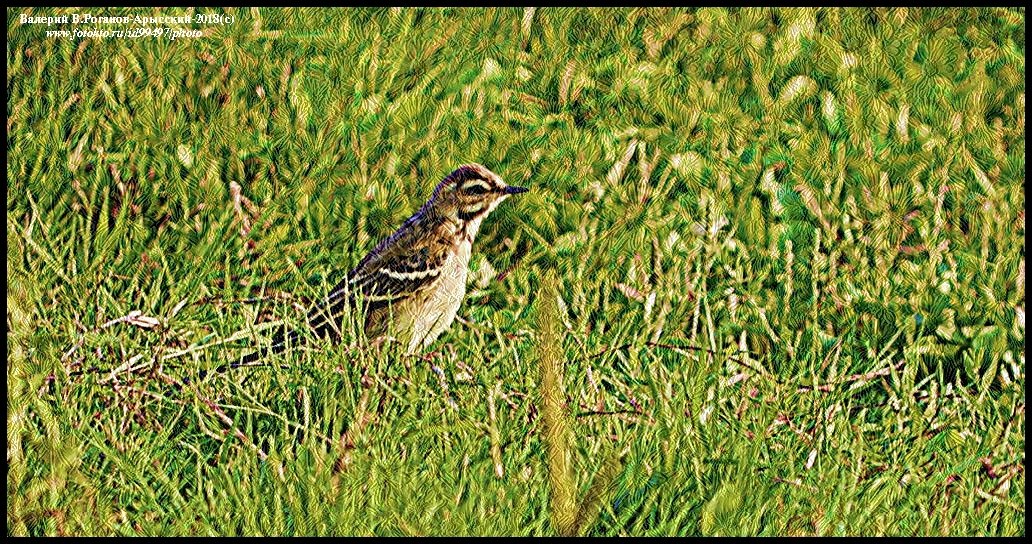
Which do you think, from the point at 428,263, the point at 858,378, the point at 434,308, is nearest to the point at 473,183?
the point at 428,263

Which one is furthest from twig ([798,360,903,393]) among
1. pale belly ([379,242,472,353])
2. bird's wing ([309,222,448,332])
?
bird's wing ([309,222,448,332])

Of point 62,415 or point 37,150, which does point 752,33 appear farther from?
point 62,415

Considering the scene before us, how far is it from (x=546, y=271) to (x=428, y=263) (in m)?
1.66

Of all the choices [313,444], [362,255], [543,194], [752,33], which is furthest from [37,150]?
[752,33]

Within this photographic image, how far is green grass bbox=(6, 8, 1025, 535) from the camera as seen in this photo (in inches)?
116

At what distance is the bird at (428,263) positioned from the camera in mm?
4219

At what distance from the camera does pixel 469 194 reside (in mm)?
4504

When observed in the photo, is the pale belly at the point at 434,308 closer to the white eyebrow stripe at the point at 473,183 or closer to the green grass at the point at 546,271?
the green grass at the point at 546,271

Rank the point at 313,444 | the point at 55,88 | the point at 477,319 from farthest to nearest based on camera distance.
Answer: the point at 55,88, the point at 477,319, the point at 313,444

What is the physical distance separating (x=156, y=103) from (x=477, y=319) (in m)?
1.62

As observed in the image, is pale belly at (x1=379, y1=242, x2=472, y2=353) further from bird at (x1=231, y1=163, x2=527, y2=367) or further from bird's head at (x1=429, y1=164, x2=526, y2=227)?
bird's head at (x1=429, y1=164, x2=526, y2=227)

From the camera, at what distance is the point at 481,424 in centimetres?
312

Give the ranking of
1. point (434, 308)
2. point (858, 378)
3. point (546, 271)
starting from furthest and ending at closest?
1. point (434, 308)
2. point (858, 378)
3. point (546, 271)

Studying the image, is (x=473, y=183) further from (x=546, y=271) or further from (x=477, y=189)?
(x=546, y=271)
